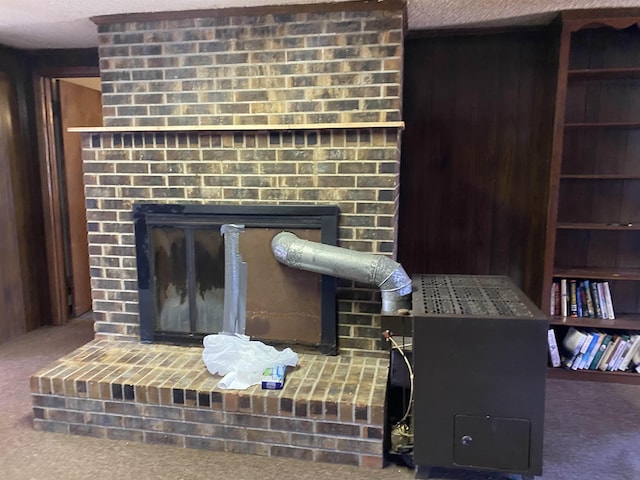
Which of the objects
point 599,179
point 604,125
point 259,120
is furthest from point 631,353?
point 259,120

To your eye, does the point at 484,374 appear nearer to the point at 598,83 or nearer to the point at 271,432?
the point at 271,432

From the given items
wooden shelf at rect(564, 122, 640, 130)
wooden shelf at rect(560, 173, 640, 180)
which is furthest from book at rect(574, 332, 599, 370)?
wooden shelf at rect(564, 122, 640, 130)

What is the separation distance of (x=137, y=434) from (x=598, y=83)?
3.08m

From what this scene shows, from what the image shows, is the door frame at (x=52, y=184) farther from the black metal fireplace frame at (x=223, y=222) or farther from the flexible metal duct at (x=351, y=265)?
the flexible metal duct at (x=351, y=265)

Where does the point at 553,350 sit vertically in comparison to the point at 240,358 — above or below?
below

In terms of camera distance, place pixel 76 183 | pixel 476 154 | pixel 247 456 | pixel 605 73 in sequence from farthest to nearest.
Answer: pixel 76 183, pixel 476 154, pixel 605 73, pixel 247 456

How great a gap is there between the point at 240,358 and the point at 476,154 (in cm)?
185

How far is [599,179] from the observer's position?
2861 mm

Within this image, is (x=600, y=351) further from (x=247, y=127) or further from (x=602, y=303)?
(x=247, y=127)

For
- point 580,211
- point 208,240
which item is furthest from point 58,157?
point 580,211

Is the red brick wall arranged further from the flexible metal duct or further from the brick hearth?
the brick hearth

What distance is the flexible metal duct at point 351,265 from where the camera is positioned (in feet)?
7.06

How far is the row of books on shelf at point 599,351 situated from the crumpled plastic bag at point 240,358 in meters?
1.60

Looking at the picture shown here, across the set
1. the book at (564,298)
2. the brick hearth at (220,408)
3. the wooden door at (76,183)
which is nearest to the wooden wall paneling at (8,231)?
the wooden door at (76,183)
